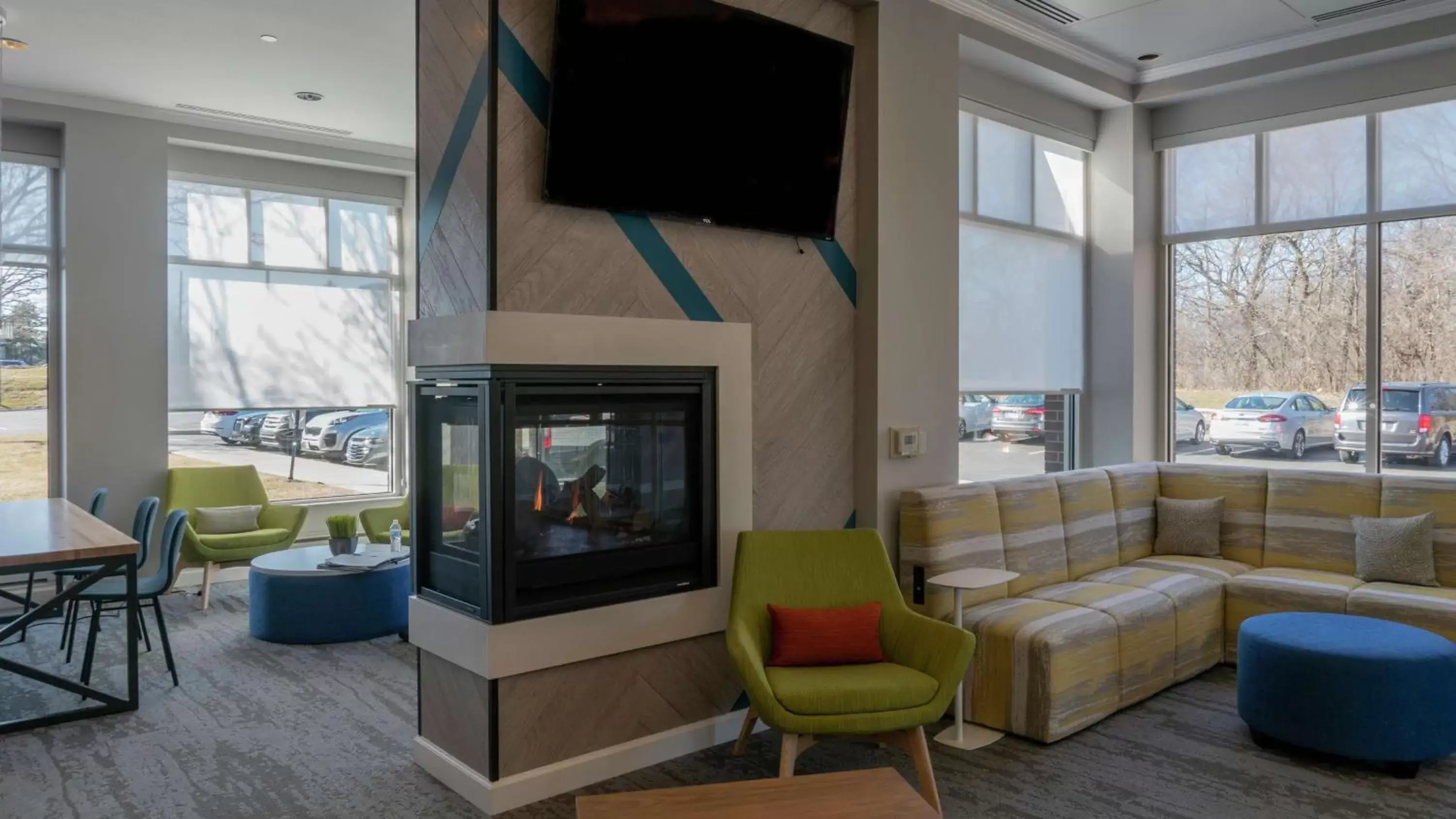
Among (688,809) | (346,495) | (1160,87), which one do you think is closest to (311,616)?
(346,495)

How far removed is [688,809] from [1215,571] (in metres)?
3.64

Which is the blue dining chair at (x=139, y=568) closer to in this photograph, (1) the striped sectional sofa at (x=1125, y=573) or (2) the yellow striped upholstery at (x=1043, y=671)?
(1) the striped sectional sofa at (x=1125, y=573)

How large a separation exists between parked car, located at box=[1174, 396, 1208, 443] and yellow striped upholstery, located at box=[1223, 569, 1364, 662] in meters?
1.37

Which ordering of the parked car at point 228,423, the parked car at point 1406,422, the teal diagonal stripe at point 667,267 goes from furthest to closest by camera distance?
the parked car at point 228,423, the parked car at point 1406,422, the teal diagonal stripe at point 667,267

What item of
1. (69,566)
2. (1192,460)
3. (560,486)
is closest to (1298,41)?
(1192,460)

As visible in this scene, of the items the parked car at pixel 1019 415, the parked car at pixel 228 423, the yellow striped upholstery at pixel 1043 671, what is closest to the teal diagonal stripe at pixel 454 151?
the yellow striped upholstery at pixel 1043 671

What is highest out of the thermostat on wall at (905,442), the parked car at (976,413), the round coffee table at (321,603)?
the parked car at (976,413)

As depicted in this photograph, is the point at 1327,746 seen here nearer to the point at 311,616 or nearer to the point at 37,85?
the point at 311,616

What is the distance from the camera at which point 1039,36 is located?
5258 mm

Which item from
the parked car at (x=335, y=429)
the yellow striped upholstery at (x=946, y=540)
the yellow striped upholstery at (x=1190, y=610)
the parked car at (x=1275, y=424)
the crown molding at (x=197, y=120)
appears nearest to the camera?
the yellow striped upholstery at (x=946, y=540)

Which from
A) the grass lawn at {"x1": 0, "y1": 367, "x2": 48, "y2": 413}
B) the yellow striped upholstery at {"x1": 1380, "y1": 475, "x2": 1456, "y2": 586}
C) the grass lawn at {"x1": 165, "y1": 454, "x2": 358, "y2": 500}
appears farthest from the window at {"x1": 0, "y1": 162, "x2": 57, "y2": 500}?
the yellow striped upholstery at {"x1": 1380, "y1": 475, "x2": 1456, "y2": 586}

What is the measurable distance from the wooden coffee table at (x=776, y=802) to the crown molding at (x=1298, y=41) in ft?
15.8

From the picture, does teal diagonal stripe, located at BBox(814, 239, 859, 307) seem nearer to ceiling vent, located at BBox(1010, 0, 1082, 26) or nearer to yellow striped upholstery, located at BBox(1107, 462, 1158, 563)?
ceiling vent, located at BBox(1010, 0, 1082, 26)

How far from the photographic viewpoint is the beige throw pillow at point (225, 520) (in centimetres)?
662
